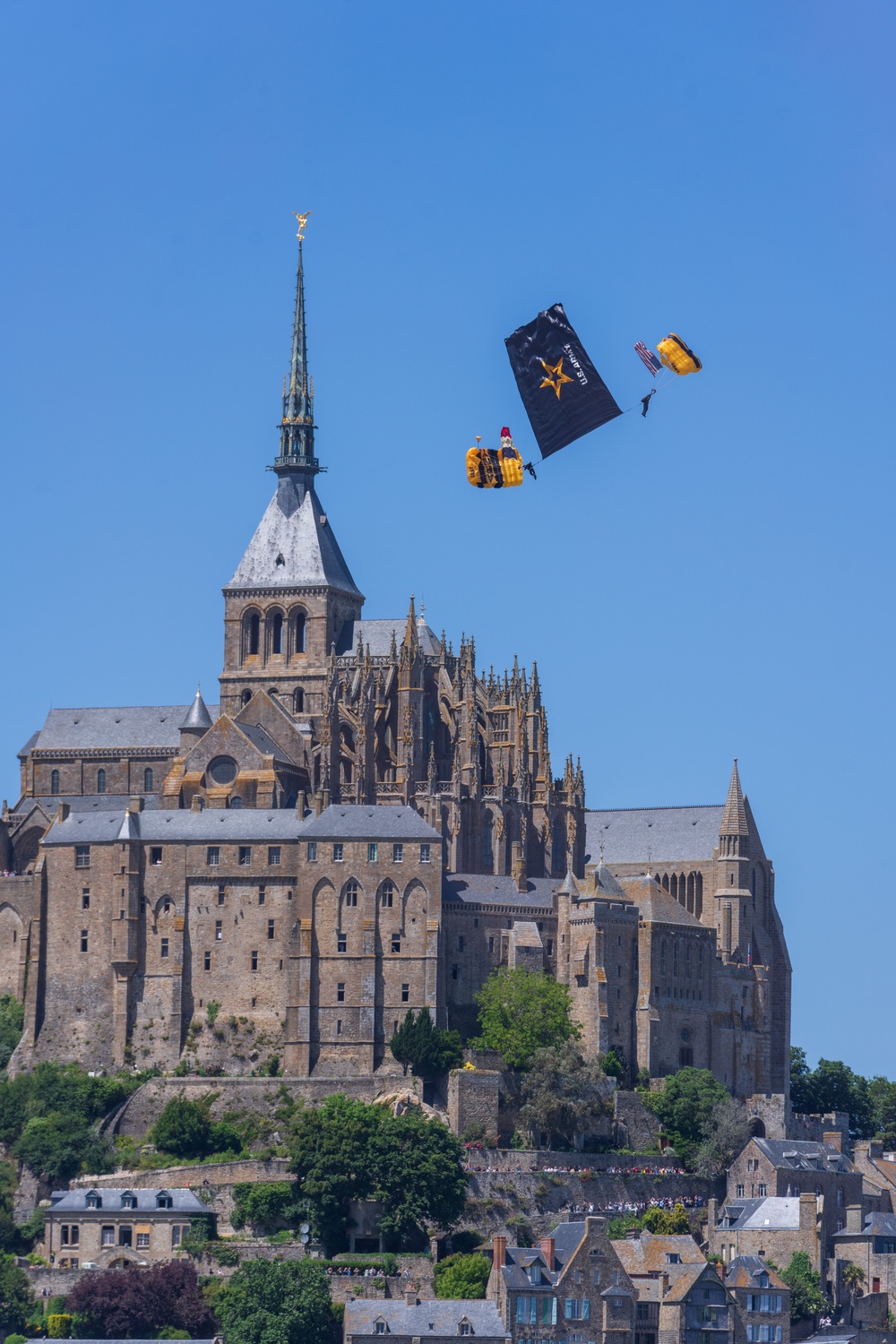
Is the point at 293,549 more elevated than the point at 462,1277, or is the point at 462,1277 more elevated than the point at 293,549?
the point at 293,549

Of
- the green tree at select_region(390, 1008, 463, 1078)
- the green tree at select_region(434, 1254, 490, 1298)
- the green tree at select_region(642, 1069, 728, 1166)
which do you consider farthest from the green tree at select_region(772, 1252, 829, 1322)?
the green tree at select_region(390, 1008, 463, 1078)

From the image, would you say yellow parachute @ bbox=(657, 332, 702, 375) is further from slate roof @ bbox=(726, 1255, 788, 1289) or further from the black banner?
slate roof @ bbox=(726, 1255, 788, 1289)

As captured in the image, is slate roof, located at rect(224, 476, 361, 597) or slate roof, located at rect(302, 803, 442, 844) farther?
slate roof, located at rect(224, 476, 361, 597)

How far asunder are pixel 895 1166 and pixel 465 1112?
23.0 metres

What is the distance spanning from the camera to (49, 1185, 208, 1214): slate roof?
13775 centimetres

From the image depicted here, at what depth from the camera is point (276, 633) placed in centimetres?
17138

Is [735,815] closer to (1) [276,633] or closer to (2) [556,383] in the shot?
(1) [276,633]

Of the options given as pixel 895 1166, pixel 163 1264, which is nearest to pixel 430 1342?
pixel 163 1264

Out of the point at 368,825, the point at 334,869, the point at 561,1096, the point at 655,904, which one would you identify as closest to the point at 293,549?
the point at 368,825

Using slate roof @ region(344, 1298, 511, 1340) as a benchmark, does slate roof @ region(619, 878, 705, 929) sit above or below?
above

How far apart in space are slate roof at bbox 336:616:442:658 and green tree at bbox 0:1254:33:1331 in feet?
146

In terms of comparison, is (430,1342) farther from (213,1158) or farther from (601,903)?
(601,903)

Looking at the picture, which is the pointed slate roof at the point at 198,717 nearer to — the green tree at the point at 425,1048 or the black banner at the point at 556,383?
the green tree at the point at 425,1048

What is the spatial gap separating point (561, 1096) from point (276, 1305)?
22.4m
